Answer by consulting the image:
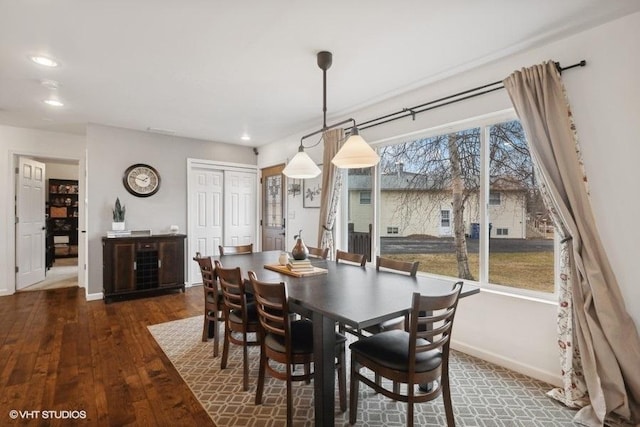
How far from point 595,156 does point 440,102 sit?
4.30ft

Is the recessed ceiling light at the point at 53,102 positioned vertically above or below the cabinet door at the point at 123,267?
above

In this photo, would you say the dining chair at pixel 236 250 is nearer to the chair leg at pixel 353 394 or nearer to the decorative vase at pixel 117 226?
the decorative vase at pixel 117 226

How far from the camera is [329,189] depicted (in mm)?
3998

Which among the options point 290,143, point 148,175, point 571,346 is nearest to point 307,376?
point 571,346

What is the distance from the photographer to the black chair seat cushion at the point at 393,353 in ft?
5.38

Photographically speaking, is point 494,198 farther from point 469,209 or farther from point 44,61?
point 44,61

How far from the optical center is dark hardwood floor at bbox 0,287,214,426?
1.98 m

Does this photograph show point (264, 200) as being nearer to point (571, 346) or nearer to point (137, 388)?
point (137, 388)

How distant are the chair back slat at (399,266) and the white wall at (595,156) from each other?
815mm

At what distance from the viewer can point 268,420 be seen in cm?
193

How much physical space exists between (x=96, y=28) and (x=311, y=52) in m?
1.49

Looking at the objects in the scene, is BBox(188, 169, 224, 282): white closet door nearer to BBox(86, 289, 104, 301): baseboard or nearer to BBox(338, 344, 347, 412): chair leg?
BBox(86, 289, 104, 301): baseboard

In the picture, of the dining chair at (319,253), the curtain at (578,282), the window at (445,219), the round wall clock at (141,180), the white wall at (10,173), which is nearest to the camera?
the curtain at (578,282)

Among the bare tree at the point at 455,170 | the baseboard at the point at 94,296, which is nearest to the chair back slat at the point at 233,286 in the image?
the bare tree at the point at 455,170
